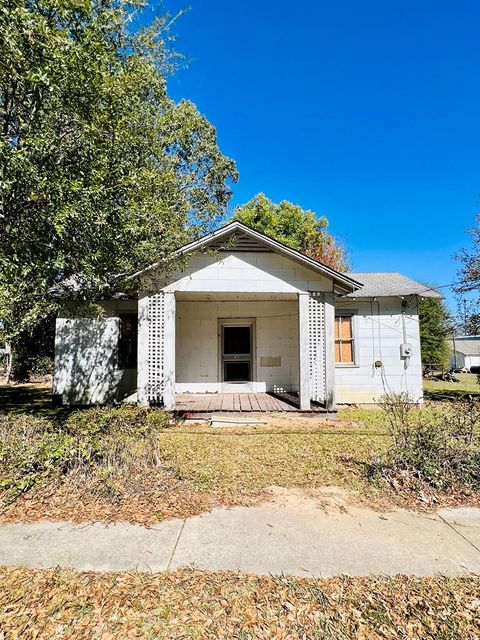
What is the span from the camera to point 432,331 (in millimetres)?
21312

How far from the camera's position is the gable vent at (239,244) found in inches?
368

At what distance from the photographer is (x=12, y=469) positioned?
14.7 feet

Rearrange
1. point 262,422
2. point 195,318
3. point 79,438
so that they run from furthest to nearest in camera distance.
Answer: point 195,318 < point 262,422 < point 79,438

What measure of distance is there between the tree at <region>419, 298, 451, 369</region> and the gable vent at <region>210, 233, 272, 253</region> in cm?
1485

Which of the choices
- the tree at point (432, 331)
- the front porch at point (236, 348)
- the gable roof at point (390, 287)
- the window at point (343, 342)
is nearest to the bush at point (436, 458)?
the front porch at point (236, 348)

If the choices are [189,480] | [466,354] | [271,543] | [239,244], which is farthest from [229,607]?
[466,354]

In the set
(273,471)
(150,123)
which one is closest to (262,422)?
(273,471)

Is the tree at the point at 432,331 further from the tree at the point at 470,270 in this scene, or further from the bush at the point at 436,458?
the bush at the point at 436,458

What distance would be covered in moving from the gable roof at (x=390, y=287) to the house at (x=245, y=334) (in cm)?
5

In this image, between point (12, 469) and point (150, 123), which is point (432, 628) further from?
point (150, 123)

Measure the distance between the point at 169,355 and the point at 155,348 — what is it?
0.44 meters

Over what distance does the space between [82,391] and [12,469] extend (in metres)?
6.91

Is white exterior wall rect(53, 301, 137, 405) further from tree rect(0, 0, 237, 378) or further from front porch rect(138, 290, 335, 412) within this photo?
tree rect(0, 0, 237, 378)

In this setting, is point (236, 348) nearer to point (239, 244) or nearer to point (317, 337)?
point (317, 337)
